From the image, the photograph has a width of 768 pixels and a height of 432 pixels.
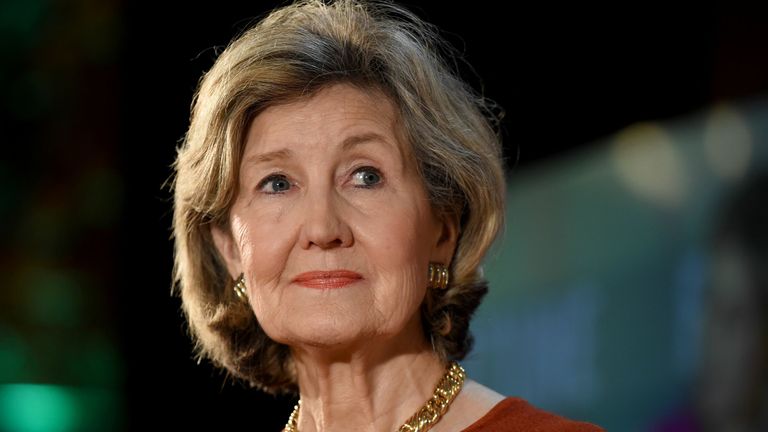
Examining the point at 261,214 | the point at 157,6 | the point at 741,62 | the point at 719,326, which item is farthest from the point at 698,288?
the point at 261,214

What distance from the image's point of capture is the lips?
85.7 inches

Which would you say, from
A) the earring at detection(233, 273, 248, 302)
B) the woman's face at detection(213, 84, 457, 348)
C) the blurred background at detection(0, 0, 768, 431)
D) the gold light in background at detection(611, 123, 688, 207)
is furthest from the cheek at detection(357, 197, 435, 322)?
the gold light in background at detection(611, 123, 688, 207)

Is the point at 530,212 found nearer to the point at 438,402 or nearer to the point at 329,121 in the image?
the point at 438,402

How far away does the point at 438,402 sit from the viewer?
90.7 inches

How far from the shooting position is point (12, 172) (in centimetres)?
439

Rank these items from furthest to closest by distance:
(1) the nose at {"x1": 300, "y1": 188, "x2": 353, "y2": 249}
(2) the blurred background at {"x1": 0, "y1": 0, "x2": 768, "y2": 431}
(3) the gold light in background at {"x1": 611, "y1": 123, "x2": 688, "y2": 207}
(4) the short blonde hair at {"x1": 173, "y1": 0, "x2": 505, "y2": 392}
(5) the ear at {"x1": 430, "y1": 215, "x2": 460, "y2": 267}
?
(3) the gold light in background at {"x1": 611, "y1": 123, "x2": 688, "y2": 207} < (2) the blurred background at {"x1": 0, "y1": 0, "x2": 768, "y2": 431} < (5) the ear at {"x1": 430, "y1": 215, "x2": 460, "y2": 267} < (4) the short blonde hair at {"x1": 173, "y1": 0, "x2": 505, "y2": 392} < (1) the nose at {"x1": 300, "y1": 188, "x2": 353, "y2": 249}

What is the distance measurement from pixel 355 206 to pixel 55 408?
8.31ft

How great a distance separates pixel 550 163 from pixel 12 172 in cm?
193

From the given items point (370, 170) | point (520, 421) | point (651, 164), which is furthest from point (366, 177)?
point (651, 164)

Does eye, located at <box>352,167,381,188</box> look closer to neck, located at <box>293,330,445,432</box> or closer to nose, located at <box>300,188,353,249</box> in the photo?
nose, located at <box>300,188,353,249</box>

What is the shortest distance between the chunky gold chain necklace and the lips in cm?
29

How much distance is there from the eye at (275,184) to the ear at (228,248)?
0.20m

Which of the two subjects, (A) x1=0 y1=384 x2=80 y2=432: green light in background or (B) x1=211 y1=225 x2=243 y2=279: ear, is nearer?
(B) x1=211 y1=225 x2=243 y2=279: ear

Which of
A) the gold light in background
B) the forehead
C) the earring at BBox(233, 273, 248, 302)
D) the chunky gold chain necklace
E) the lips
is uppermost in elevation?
the forehead
